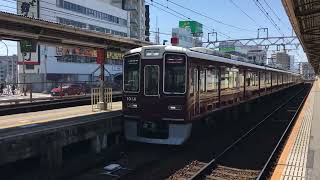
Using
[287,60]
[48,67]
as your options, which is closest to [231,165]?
[48,67]

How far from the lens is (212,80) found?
1565 cm

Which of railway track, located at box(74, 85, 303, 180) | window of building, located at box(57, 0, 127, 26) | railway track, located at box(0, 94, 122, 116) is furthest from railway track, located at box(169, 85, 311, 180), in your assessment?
window of building, located at box(57, 0, 127, 26)

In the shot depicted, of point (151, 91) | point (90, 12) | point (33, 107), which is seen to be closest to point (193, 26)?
point (90, 12)

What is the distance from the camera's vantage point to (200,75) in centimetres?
1426

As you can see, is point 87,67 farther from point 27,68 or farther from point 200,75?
point 200,75

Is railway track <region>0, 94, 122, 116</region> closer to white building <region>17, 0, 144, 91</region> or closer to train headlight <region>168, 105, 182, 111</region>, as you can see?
train headlight <region>168, 105, 182, 111</region>

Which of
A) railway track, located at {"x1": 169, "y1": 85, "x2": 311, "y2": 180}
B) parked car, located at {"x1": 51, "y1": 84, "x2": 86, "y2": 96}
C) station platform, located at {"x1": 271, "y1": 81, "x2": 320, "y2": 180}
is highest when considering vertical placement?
parked car, located at {"x1": 51, "y1": 84, "x2": 86, "y2": 96}

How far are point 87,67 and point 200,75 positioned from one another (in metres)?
56.5

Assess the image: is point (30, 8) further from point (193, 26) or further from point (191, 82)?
point (191, 82)

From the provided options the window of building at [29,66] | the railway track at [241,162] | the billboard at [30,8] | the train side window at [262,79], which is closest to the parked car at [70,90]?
the train side window at [262,79]

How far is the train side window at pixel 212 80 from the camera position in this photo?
1516 centimetres

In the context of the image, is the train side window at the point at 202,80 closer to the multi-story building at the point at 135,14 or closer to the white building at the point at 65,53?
the white building at the point at 65,53

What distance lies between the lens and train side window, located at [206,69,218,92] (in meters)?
15.2

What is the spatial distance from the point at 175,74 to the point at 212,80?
2695 millimetres
